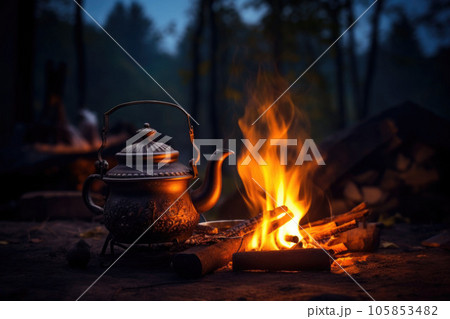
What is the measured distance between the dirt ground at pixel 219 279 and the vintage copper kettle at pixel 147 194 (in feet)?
0.75

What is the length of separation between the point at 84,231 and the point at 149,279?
2229 millimetres

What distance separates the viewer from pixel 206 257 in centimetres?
275

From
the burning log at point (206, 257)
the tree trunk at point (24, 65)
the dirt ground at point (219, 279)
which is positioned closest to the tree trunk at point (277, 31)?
the tree trunk at point (24, 65)

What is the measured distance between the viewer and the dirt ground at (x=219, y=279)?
7.59 ft

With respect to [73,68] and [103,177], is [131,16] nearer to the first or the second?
[73,68]

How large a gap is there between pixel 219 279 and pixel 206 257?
0.16 m

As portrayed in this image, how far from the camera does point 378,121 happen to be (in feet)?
17.6

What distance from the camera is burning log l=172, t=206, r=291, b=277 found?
8.84ft

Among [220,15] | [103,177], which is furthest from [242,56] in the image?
[103,177]

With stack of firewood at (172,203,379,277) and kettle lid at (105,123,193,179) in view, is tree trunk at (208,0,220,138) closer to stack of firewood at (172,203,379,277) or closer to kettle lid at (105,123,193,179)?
stack of firewood at (172,203,379,277)

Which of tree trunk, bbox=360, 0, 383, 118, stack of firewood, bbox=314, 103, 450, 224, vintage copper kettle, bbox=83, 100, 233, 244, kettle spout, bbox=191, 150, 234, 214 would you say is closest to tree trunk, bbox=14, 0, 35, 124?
stack of firewood, bbox=314, 103, 450, 224

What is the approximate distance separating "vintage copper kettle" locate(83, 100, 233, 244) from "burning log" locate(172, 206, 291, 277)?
27cm

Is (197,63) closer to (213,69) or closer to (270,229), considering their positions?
(213,69)

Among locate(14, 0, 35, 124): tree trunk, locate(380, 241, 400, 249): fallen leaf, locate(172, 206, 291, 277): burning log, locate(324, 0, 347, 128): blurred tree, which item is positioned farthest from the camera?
locate(324, 0, 347, 128): blurred tree
